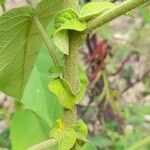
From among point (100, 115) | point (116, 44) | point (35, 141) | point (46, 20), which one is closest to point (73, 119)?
point (46, 20)

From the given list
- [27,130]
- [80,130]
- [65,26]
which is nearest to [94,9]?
[65,26]

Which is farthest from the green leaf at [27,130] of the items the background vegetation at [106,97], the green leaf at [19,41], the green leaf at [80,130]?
the green leaf at [80,130]

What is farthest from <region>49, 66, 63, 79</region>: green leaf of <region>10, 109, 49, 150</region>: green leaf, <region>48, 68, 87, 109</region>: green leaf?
<region>10, 109, 49, 150</region>: green leaf

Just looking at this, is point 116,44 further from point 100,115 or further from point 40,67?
point 40,67

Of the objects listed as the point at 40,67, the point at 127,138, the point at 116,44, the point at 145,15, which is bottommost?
the point at 127,138

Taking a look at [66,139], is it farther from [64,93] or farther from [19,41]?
[19,41]

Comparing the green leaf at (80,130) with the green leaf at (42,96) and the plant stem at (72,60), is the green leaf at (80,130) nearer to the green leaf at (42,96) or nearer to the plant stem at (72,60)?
the plant stem at (72,60)
